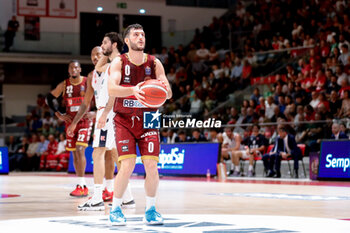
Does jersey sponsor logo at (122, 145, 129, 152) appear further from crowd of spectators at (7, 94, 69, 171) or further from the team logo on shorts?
crowd of spectators at (7, 94, 69, 171)

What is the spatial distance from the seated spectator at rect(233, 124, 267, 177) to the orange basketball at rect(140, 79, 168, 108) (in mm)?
11771

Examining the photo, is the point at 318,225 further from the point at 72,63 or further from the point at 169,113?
the point at 169,113

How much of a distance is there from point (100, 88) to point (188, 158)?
9.51 metres

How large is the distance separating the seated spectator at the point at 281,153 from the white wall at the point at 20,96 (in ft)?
57.2

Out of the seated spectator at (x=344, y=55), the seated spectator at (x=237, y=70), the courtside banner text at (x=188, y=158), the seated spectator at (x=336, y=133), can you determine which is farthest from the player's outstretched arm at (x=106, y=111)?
the seated spectator at (x=237, y=70)

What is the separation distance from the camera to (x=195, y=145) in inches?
717

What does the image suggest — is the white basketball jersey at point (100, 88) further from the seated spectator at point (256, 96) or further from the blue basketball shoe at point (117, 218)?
the seated spectator at point (256, 96)

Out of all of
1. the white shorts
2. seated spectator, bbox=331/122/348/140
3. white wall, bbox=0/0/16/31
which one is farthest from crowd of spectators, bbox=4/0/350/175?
the white shorts

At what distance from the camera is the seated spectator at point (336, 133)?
15889 mm

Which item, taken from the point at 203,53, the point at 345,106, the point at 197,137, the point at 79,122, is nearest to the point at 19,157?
the point at 203,53

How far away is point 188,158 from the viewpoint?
18.3 metres

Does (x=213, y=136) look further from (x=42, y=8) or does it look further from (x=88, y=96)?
(x=42, y=8)

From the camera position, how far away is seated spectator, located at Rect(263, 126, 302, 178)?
16859 mm

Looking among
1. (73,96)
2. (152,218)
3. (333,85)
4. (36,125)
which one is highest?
(333,85)
